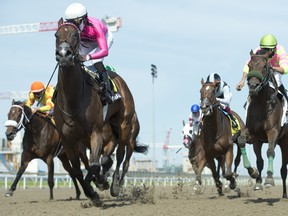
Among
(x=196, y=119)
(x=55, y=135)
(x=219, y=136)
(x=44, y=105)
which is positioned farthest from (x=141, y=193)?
(x=196, y=119)

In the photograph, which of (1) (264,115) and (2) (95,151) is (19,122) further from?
A: (1) (264,115)

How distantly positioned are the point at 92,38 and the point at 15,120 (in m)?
4.10

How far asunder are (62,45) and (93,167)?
5.86ft

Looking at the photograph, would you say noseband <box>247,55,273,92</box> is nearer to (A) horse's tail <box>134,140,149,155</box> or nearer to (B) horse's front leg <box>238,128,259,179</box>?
(B) horse's front leg <box>238,128,259,179</box>

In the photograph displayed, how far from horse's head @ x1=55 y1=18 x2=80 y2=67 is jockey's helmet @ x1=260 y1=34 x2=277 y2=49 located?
3.55m

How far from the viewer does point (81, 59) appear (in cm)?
961

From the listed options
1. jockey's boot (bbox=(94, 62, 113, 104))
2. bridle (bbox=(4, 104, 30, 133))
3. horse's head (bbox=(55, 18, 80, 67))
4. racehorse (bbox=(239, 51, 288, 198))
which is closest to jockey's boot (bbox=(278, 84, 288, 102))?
racehorse (bbox=(239, 51, 288, 198))

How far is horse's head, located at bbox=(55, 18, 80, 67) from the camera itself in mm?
8750

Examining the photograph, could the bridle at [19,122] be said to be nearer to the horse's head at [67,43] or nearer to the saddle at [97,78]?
the saddle at [97,78]

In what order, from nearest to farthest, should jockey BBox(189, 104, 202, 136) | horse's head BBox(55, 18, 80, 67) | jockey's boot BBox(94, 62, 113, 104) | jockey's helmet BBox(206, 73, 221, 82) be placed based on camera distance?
horse's head BBox(55, 18, 80, 67) → jockey's boot BBox(94, 62, 113, 104) → jockey's helmet BBox(206, 73, 221, 82) → jockey BBox(189, 104, 202, 136)

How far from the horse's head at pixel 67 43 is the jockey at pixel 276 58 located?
3.35m

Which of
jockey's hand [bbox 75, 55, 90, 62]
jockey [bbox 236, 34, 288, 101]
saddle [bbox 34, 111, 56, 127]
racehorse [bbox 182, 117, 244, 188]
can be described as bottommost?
racehorse [bbox 182, 117, 244, 188]

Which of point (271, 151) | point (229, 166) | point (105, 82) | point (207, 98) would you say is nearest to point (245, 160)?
point (271, 151)

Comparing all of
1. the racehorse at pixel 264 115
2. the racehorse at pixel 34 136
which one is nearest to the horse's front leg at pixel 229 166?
the racehorse at pixel 264 115
